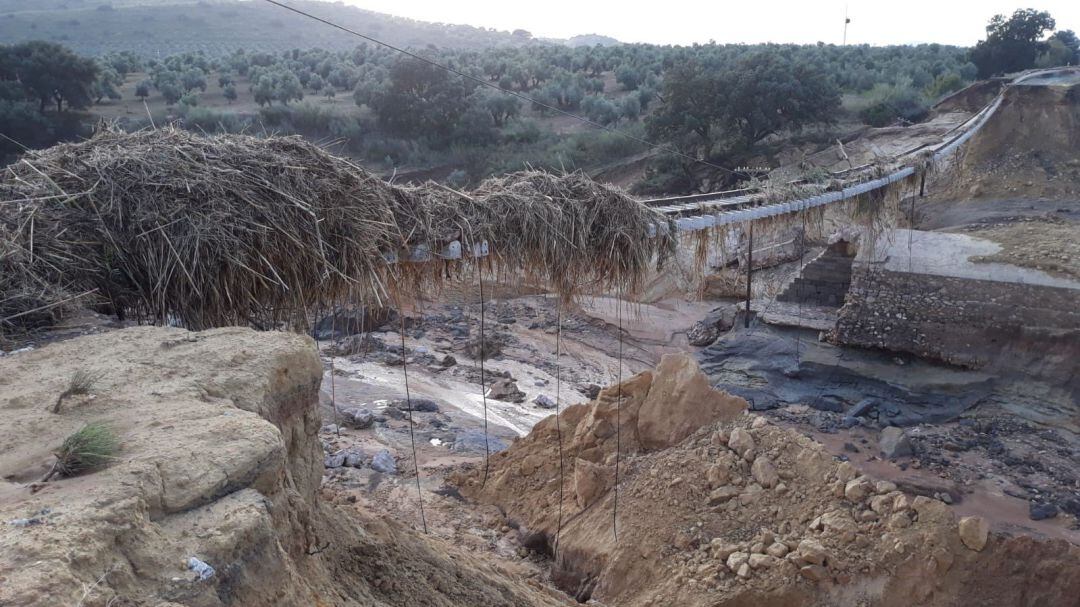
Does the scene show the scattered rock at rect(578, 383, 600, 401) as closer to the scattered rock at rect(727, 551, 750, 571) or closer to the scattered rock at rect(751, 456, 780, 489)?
the scattered rock at rect(751, 456, 780, 489)

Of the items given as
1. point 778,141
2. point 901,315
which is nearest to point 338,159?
point 901,315

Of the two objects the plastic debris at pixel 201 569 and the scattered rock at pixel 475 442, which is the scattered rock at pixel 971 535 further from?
the plastic debris at pixel 201 569

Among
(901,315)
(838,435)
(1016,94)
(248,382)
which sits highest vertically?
(1016,94)

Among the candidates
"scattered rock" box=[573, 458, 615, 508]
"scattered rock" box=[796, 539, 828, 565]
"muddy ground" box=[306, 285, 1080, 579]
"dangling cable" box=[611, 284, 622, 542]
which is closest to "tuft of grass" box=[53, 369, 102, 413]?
"muddy ground" box=[306, 285, 1080, 579]

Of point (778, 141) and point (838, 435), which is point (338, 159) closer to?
point (838, 435)

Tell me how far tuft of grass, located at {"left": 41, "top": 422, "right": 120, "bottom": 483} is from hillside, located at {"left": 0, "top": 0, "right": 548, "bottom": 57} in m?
43.6

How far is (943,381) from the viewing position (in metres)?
10.4

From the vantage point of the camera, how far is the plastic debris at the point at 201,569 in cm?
184

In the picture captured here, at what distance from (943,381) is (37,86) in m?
25.8

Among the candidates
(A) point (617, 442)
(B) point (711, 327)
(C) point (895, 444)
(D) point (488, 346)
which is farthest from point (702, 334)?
(A) point (617, 442)

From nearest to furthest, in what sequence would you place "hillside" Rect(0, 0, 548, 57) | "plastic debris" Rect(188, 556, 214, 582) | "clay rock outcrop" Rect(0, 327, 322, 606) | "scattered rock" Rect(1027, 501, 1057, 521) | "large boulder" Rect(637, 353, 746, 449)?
"clay rock outcrop" Rect(0, 327, 322, 606) → "plastic debris" Rect(188, 556, 214, 582) → "large boulder" Rect(637, 353, 746, 449) → "scattered rock" Rect(1027, 501, 1057, 521) → "hillside" Rect(0, 0, 548, 57)

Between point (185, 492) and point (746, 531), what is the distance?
426 cm

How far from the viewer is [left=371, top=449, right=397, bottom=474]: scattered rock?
6.68 m

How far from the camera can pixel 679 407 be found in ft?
20.8
